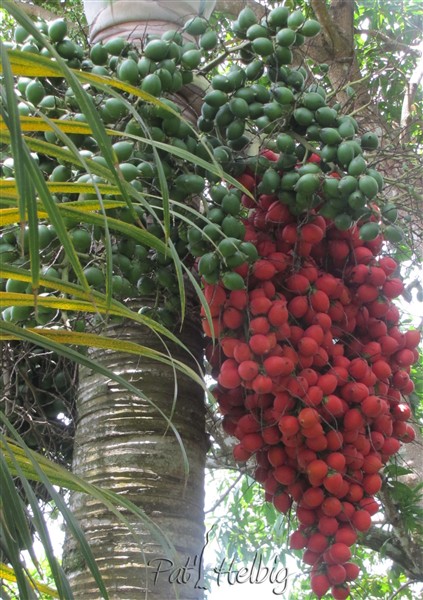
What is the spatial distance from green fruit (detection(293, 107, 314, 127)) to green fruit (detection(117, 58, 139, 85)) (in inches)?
9.8

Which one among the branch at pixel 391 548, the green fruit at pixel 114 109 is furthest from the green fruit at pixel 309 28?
the branch at pixel 391 548

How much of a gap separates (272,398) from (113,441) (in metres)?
0.25

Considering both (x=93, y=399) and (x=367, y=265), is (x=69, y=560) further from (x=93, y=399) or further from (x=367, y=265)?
(x=367, y=265)

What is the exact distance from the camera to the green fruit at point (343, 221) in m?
1.18

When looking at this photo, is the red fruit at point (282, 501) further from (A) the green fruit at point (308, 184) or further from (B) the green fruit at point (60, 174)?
(B) the green fruit at point (60, 174)

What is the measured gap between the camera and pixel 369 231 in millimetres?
1193

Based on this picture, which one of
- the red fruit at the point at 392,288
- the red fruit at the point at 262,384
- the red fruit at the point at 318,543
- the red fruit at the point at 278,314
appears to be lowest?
the red fruit at the point at 318,543

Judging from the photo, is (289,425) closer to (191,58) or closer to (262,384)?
(262,384)

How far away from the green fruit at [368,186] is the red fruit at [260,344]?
249 millimetres

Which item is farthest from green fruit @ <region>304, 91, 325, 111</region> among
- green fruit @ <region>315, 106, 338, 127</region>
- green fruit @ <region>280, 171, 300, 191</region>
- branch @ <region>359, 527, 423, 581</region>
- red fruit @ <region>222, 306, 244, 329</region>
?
branch @ <region>359, 527, 423, 581</region>

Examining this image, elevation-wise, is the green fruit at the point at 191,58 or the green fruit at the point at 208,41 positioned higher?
the green fruit at the point at 208,41

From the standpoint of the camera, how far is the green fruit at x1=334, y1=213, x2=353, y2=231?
1.18 m

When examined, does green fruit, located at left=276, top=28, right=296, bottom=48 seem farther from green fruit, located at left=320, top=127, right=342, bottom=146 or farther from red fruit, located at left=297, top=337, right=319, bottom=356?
red fruit, located at left=297, top=337, right=319, bottom=356

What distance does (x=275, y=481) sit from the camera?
4.07 feet
